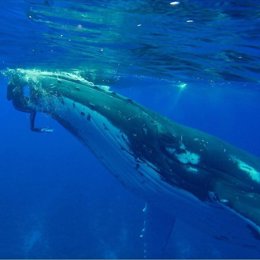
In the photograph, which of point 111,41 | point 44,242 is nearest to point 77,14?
point 111,41

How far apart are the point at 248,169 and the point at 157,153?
65.0 inches

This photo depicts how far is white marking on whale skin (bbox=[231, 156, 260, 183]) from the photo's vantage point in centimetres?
584

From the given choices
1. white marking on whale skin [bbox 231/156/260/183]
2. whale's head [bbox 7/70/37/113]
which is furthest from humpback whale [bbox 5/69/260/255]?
whale's head [bbox 7/70/37/113]

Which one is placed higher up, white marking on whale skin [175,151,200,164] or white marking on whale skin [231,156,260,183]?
white marking on whale skin [175,151,200,164]

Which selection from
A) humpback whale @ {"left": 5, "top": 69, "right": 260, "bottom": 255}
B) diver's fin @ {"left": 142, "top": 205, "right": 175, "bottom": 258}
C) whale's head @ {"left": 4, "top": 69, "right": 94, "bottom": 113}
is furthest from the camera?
diver's fin @ {"left": 142, "top": 205, "right": 175, "bottom": 258}

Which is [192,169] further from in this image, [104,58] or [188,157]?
[104,58]

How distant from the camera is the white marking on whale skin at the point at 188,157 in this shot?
5691 mm

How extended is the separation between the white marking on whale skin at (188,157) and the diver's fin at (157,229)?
8.83 ft

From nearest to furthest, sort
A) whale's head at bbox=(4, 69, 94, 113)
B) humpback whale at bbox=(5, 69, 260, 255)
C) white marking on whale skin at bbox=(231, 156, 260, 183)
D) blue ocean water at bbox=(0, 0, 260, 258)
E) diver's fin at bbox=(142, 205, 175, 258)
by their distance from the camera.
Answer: humpback whale at bbox=(5, 69, 260, 255)
white marking on whale skin at bbox=(231, 156, 260, 183)
whale's head at bbox=(4, 69, 94, 113)
diver's fin at bbox=(142, 205, 175, 258)
blue ocean water at bbox=(0, 0, 260, 258)

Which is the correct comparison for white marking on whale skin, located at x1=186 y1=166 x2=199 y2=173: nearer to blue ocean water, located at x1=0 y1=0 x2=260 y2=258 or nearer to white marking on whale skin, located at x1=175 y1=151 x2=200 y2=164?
white marking on whale skin, located at x1=175 y1=151 x2=200 y2=164

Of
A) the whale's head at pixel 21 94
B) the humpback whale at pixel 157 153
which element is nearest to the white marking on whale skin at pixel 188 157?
the humpback whale at pixel 157 153

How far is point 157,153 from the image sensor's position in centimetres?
559

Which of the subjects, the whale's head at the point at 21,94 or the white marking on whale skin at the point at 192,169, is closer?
the white marking on whale skin at the point at 192,169

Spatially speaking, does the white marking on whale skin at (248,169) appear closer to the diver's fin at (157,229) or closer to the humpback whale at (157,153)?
the humpback whale at (157,153)
